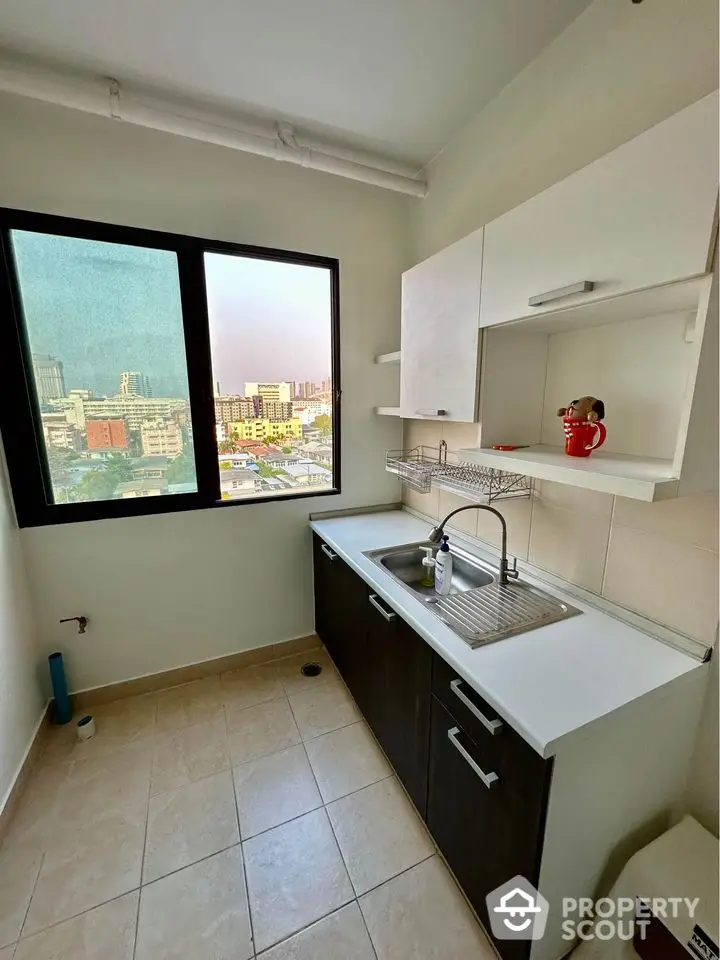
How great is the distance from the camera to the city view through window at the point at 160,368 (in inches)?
65.4

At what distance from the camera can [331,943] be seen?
111cm

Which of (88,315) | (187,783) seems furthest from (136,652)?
(88,315)

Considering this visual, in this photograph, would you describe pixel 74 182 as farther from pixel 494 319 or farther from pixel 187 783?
pixel 187 783

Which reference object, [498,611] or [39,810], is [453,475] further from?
[39,810]

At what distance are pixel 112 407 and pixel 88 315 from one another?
0.40 m

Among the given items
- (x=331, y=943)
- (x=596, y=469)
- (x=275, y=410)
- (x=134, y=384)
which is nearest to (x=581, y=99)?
(x=596, y=469)

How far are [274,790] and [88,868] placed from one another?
0.63 m

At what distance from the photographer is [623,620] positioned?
1.23 m

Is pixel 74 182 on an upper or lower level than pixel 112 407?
upper

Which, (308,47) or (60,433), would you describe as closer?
(308,47)

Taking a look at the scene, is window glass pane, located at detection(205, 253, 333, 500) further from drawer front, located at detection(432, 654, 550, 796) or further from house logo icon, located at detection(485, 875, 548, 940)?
house logo icon, located at detection(485, 875, 548, 940)

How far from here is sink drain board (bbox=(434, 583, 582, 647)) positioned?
1.18 m

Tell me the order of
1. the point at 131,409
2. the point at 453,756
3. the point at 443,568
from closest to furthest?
1. the point at 453,756
2. the point at 443,568
3. the point at 131,409

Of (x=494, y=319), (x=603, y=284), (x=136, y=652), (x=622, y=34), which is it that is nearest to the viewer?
(x=603, y=284)
